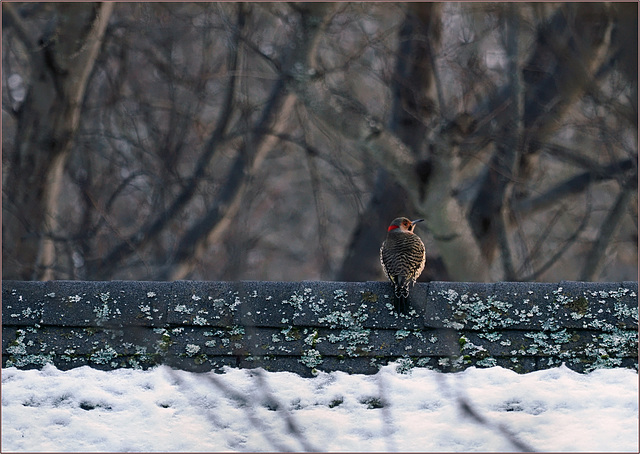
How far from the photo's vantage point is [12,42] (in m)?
11.4

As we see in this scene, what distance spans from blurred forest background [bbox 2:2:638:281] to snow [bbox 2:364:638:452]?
17.6ft

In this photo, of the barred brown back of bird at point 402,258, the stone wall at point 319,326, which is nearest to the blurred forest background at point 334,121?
the barred brown back of bird at point 402,258

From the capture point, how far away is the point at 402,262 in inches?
150

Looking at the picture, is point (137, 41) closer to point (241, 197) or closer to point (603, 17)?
point (241, 197)

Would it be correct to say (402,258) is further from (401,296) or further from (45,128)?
(45,128)

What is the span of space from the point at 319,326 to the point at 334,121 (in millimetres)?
5121

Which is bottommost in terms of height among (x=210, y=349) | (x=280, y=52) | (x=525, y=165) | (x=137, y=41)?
(x=210, y=349)

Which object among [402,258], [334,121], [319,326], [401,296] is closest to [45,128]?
[334,121]

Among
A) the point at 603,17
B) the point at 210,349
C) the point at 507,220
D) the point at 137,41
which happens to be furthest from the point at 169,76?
the point at 210,349

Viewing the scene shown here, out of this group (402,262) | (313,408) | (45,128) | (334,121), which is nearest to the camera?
(313,408)

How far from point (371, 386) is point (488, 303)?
2.10 ft

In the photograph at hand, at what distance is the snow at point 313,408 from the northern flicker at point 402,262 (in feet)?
1.26

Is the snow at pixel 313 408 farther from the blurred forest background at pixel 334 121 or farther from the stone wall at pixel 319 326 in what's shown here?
the blurred forest background at pixel 334 121

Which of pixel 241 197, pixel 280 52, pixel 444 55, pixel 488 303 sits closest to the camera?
pixel 488 303
